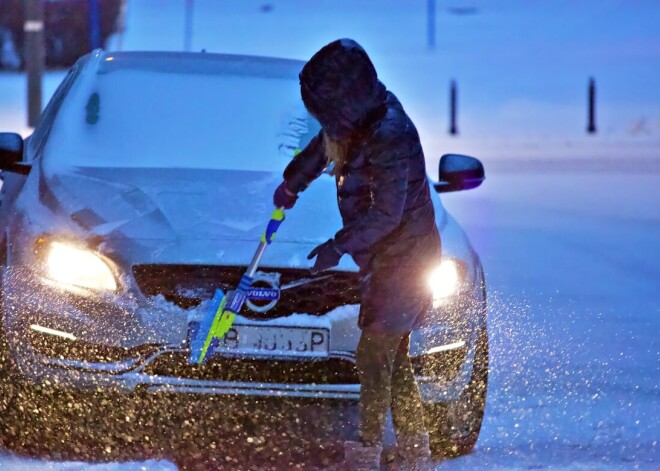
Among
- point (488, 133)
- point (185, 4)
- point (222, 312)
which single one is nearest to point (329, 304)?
point (222, 312)

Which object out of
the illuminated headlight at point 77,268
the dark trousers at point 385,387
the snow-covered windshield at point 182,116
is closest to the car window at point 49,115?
the snow-covered windshield at point 182,116

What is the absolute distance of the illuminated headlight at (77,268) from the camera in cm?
469

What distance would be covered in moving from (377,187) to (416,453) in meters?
0.95

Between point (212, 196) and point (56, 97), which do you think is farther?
point (56, 97)

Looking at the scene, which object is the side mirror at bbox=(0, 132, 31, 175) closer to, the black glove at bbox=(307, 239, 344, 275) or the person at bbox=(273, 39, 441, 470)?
the person at bbox=(273, 39, 441, 470)

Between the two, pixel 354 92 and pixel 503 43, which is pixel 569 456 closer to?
pixel 354 92

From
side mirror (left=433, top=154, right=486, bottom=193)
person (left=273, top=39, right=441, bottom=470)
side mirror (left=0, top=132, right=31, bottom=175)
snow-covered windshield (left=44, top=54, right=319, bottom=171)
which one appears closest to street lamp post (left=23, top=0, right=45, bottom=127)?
snow-covered windshield (left=44, top=54, right=319, bottom=171)

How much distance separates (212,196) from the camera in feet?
17.5

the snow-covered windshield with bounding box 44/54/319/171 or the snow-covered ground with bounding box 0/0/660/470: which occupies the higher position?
the snow-covered windshield with bounding box 44/54/319/171

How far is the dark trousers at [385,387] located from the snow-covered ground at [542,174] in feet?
1.07

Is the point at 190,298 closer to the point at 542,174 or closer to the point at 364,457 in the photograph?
the point at 364,457

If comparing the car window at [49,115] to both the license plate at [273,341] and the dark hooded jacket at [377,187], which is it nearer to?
the license plate at [273,341]

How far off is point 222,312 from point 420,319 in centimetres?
69

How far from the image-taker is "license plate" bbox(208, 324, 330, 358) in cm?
462
